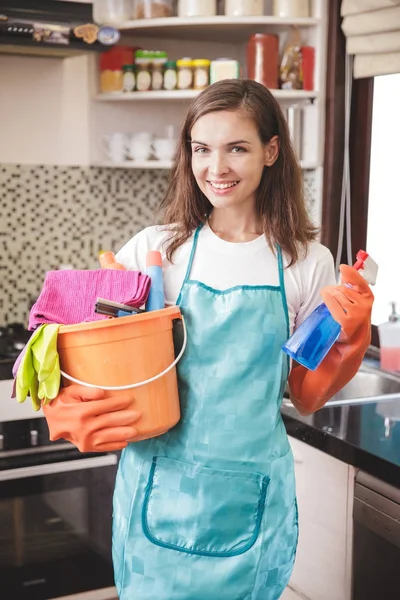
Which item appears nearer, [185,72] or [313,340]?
[313,340]

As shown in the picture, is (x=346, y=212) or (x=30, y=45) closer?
(x=30, y=45)

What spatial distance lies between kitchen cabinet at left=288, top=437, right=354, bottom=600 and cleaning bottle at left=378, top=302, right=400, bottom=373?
603 mm

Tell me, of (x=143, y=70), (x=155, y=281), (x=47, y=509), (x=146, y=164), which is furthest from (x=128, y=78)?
(x=155, y=281)

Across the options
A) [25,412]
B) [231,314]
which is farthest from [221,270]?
[25,412]

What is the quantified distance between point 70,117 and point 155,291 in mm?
1922

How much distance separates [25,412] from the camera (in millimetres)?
2730

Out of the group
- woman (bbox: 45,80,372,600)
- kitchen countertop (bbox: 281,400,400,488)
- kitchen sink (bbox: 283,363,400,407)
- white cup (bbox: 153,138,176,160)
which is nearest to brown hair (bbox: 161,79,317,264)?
woman (bbox: 45,80,372,600)

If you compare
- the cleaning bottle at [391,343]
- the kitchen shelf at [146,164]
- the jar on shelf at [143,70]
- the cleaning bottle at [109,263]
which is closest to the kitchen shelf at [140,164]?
the kitchen shelf at [146,164]

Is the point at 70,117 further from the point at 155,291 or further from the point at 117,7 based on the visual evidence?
the point at 155,291

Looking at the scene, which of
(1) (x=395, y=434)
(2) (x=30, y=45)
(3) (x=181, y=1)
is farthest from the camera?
(3) (x=181, y=1)

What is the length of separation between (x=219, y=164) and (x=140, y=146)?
67.1 inches

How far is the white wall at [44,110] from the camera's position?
3143 millimetres

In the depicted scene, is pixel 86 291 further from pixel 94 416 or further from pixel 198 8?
pixel 198 8

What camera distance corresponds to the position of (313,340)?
4.78 ft
